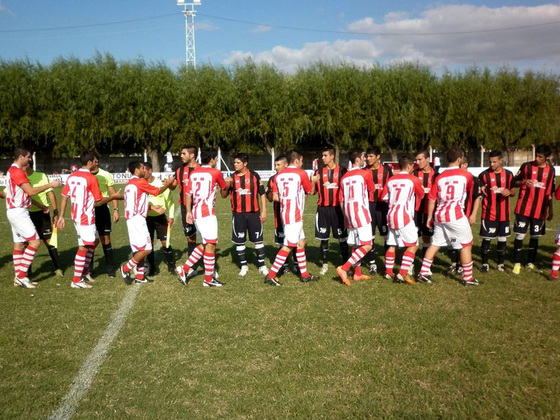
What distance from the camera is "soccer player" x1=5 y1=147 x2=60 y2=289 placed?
24.0 feet

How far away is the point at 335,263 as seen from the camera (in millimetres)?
9070

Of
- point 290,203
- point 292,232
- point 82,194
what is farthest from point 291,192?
point 82,194

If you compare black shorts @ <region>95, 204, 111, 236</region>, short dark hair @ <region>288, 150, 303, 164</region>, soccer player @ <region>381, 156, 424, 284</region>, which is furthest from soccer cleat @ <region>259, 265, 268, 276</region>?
black shorts @ <region>95, 204, 111, 236</region>

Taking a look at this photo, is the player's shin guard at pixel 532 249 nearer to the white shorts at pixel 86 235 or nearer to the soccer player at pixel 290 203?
the soccer player at pixel 290 203

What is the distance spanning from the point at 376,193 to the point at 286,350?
4.06 m

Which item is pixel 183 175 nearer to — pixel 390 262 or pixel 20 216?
pixel 20 216

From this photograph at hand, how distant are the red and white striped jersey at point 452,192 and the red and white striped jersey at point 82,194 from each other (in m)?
5.09

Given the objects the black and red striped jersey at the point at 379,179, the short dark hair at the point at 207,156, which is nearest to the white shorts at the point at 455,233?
the black and red striped jersey at the point at 379,179

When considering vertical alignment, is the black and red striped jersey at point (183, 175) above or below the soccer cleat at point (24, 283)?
above

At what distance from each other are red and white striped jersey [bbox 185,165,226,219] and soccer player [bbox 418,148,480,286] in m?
3.25

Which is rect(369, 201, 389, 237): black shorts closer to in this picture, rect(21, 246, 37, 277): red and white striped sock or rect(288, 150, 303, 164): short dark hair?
rect(288, 150, 303, 164): short dark hair

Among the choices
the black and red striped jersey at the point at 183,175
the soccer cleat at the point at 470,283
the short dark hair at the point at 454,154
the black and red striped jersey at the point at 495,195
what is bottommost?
the soccer cleat at the point at 470,283

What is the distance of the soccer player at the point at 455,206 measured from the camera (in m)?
7.11

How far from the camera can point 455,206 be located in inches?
281
